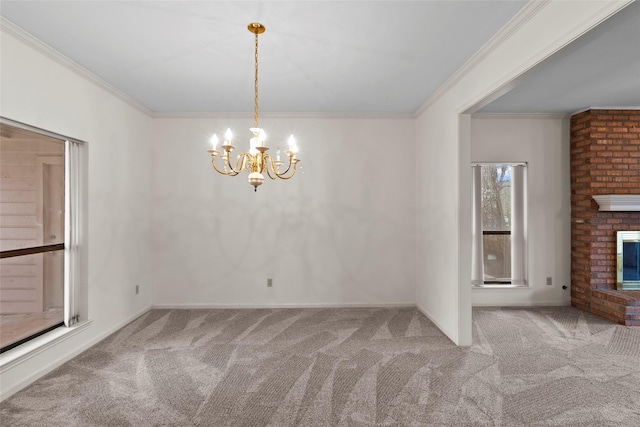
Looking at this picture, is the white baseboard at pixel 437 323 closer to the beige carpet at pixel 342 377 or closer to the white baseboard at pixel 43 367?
the beige carpet at pixel 342 377

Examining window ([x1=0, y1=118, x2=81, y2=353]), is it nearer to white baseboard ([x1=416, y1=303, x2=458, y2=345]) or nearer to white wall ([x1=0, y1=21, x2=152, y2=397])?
white wall ([x1=0, y1=21, x2=152, y2=397])

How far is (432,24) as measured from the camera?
254 centimetres

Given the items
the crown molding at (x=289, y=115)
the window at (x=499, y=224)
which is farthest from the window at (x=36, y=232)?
the window at (x=499, y=224)

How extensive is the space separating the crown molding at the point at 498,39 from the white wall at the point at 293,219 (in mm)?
1362

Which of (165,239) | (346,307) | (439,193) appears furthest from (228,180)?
(439,193)

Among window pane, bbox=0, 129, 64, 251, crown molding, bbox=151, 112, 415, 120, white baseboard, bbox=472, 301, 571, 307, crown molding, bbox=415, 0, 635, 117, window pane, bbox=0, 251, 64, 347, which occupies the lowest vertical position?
white baseboard, bbox=472, 301, 571, 307

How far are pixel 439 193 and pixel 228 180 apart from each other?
2.78 meters

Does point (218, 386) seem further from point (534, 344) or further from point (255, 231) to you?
point (534, 344)

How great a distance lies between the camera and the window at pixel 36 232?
271cm

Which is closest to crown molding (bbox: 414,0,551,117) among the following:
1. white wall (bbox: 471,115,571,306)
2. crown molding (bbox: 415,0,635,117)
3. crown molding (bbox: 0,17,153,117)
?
crown molding (bbox: 415,0,635,117)

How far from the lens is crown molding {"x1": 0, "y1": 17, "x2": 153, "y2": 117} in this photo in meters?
2.55

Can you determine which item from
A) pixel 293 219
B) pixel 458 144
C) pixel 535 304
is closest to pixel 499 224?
pixel 535 304

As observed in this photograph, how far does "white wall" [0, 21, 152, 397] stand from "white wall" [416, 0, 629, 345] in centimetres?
364

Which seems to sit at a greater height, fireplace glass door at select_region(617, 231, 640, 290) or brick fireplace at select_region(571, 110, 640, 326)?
brick fireplace at select_region(571, 110, 640, 326)
